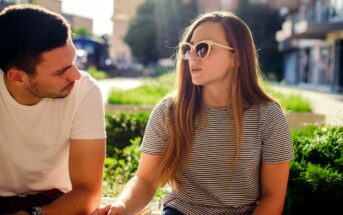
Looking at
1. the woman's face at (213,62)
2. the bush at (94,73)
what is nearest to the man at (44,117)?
the woman's face at (213,62)

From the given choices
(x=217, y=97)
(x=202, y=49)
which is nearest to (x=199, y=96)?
(x=217, y=97)

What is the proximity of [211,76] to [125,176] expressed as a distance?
10.3 feet

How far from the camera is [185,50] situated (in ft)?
9.38

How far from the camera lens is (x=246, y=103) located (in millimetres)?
2691

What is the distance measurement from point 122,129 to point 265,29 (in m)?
37.1

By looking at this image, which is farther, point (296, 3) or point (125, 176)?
point (296, 3)

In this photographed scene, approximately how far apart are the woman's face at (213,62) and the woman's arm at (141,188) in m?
0.48

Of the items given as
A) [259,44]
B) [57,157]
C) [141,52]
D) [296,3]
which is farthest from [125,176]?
→ [141,52]

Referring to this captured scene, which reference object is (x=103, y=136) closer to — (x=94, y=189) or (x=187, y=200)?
(x=94, y=189)

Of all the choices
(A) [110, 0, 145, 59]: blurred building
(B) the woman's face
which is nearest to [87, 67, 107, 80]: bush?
(B) the woman's face

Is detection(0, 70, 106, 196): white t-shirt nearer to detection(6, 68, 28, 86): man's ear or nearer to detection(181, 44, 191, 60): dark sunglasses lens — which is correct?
detection(6, 68, 28, 86): man's ear

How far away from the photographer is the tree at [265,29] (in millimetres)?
42281

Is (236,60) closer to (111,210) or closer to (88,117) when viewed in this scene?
(88,117)

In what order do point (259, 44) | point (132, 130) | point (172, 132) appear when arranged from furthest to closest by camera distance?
point (259, 44) < point (132, 130) < point (172, 132)
